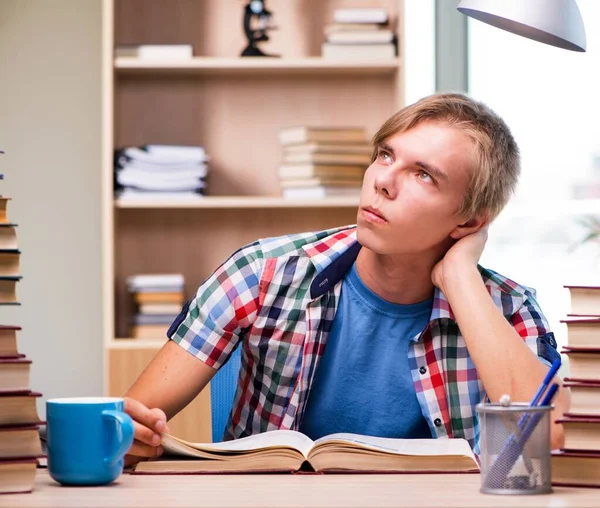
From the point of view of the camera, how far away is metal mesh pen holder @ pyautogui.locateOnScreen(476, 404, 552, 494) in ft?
3.26

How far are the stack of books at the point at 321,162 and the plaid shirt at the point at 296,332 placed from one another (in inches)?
46.1

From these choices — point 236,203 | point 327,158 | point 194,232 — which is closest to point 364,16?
point 327,158

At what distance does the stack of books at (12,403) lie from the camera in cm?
101

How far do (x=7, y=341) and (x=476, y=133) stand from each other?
0.95 meters

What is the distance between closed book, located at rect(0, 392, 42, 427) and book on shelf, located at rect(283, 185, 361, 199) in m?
1.89

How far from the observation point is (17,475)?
1.02m

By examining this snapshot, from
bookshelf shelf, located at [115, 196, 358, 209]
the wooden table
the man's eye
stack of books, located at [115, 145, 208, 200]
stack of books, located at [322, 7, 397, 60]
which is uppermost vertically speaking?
stack of books, located at [322, 7, 397, 60]

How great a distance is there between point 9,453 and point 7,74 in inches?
92.3

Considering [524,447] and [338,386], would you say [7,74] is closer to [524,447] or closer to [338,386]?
[338,386]

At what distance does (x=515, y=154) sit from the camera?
1.78 meters

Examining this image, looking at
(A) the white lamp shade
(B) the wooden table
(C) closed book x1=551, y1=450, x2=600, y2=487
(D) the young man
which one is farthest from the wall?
(C) closed book x1=551, y1=450, x2=600, y2=487

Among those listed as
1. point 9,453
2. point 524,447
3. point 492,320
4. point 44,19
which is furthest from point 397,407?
point 44,19

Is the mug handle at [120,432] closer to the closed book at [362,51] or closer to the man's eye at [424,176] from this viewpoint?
the man's eye at [424,176]

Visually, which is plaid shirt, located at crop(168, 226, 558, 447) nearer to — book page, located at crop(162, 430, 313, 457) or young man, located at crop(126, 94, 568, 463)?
young man, located at crop(126, 94, 568, 463)
